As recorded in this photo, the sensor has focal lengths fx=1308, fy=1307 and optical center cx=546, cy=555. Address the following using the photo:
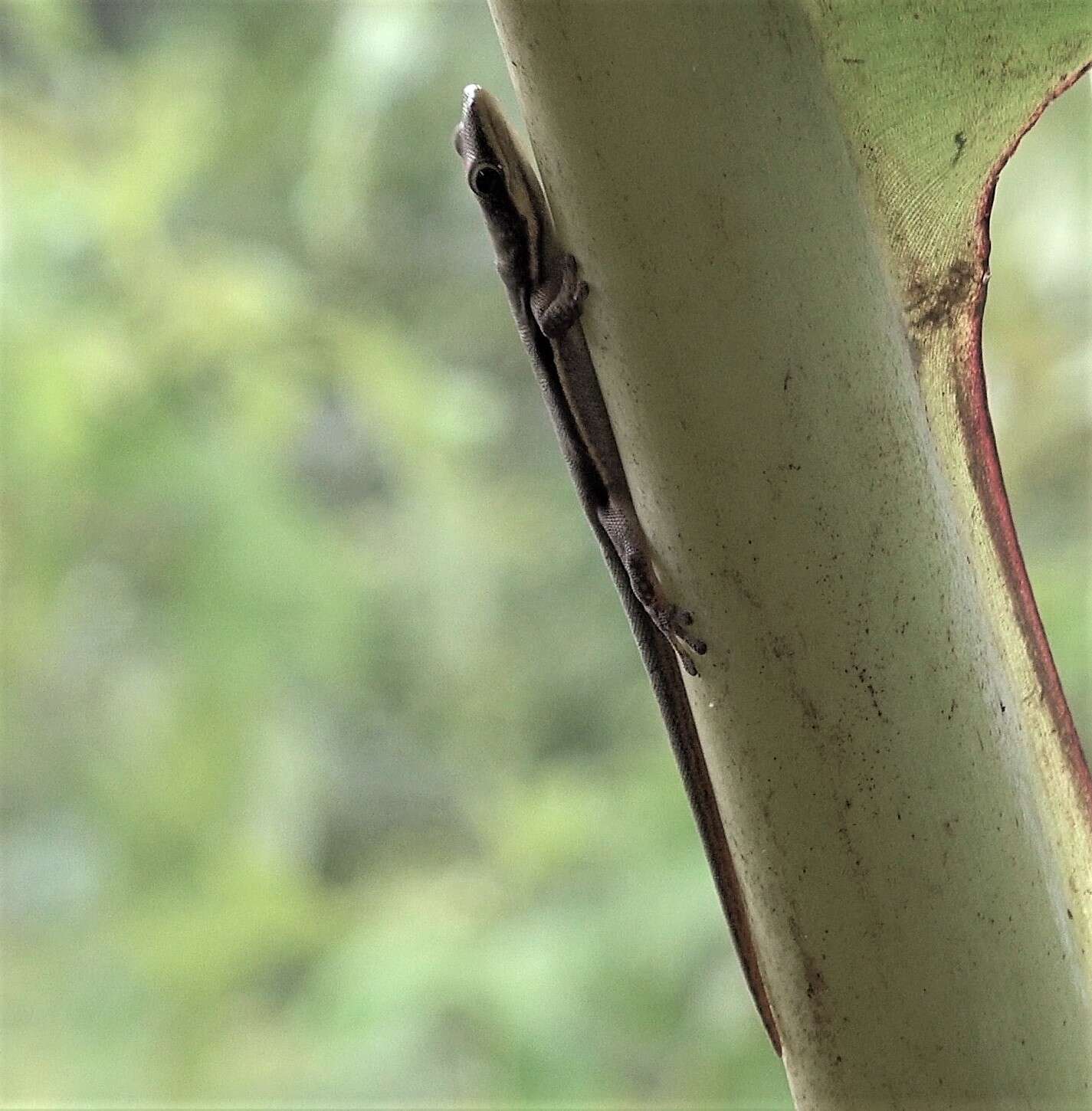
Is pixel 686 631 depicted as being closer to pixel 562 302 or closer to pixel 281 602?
pixel 562 302

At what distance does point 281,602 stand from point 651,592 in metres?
2.44

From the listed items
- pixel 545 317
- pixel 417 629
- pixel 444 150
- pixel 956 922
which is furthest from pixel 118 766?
pixel 956 922

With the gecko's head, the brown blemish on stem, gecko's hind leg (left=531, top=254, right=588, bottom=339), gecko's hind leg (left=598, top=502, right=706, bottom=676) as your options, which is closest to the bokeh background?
the gecko's head

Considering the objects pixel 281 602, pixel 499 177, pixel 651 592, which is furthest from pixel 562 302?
pixel 281 602

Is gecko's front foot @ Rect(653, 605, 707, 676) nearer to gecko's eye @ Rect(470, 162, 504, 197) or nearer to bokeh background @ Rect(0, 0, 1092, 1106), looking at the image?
gecko's eye @ Rect(470, 162, 504, 197)

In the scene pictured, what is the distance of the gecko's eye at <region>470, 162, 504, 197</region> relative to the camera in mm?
1100

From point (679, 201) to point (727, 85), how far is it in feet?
0.17

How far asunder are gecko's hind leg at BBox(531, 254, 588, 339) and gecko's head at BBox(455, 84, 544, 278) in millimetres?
153

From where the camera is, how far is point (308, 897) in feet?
10.4

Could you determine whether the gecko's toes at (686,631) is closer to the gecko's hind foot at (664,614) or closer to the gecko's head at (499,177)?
the gecko's hind foot at (664,614)

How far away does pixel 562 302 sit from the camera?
68cm

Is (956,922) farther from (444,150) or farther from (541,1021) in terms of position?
(444,150)

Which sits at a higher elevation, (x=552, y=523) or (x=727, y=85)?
(x=552, y=523)

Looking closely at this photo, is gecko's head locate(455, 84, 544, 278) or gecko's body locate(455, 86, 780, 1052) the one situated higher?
gecko's head locate(455, 84, 544, 278)
